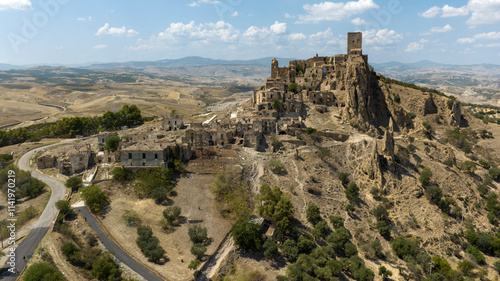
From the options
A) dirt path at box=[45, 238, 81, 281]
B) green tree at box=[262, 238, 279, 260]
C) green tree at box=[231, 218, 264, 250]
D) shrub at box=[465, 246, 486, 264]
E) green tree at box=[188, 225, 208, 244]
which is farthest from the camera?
shrub at box=[465, 246, 486, 264]

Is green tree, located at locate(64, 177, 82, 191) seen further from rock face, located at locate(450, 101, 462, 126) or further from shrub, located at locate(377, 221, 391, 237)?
rock face, located at locate(450, 101, 462, 126)

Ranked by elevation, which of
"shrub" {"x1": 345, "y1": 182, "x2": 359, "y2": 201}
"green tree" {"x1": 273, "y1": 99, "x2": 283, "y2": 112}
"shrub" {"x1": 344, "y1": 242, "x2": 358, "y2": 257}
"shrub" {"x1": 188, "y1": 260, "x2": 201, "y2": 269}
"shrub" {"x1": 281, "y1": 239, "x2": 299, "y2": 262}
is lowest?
"shrub" {"x1": 344, "y1": 242, "x2": 358, "y2": 257}

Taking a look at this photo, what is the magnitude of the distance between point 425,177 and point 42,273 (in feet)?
167

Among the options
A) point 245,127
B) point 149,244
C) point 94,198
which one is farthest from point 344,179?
point 94,198

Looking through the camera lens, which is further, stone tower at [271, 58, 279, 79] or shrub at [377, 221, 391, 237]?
stone tower at [271, 58, 279, 79]

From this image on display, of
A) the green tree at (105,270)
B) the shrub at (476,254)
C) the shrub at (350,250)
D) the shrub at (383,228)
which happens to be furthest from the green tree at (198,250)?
the shrub at (476,254)

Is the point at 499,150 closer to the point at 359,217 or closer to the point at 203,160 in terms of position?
the point at 359,217

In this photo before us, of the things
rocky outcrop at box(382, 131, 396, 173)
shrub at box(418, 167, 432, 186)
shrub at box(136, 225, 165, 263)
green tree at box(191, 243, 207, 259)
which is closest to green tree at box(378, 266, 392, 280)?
green tree at box(191, 243, 207, 259)

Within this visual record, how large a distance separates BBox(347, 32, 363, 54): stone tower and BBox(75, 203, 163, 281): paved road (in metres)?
62.9

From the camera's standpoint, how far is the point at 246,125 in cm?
5697

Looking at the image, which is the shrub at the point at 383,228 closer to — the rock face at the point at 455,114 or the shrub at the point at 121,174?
the shrub at the point at 121,174

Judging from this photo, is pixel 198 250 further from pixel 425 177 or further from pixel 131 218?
A: pixel 425 177

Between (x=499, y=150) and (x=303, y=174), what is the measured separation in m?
55.6

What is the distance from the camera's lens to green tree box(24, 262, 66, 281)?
24938mm
